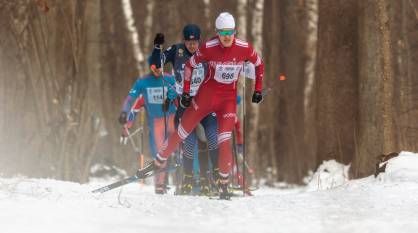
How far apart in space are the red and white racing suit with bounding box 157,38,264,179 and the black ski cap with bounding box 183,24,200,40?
1.04 meters

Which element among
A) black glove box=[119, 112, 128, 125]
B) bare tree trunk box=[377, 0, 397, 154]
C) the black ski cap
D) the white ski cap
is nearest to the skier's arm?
the black ski cap

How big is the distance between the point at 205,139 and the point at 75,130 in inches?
170

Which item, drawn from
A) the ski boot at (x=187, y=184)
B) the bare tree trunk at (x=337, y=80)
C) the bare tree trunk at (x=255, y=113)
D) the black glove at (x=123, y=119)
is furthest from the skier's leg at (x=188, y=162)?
the bare tree trunk at (x=255, y=113)

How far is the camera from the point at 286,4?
25.0 m

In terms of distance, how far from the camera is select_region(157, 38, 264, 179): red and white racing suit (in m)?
9.15

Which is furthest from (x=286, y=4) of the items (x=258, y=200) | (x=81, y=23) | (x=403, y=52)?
(x=258, y=200)

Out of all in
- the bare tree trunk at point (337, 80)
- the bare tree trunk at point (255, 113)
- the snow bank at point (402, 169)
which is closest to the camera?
the snow bank at point (402, 169)

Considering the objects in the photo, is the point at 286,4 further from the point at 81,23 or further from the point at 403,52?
the point at 403,52

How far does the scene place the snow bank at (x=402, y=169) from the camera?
27.6 feet

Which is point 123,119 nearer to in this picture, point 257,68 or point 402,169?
point 257,68

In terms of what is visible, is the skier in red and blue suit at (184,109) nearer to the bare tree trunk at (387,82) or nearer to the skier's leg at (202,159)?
the skier's leg at (202,159)

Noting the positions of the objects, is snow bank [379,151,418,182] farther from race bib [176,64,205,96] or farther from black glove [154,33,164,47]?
black glove [154,33,164,47]

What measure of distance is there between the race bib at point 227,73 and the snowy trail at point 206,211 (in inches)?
59.9

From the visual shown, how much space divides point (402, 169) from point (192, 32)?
10.4 ft
